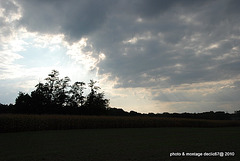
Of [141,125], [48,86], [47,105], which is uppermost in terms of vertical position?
Answer: [48,86]

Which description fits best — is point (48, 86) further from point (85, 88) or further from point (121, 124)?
point (121, 124)

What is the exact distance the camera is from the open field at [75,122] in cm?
2283

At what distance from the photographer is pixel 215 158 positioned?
262 inches

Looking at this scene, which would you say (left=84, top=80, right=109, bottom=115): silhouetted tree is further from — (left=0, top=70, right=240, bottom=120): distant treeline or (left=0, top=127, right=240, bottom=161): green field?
(left=0, top=127, right=240, bottom=161): green field

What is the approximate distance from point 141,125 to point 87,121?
413 inches

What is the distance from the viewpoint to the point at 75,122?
29156 millimetres

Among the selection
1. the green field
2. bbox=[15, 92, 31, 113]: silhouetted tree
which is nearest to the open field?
the green field

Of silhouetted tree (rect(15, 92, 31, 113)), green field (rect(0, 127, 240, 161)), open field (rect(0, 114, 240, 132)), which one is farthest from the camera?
silhouetted tree (rect(15, 92, 31, 113))

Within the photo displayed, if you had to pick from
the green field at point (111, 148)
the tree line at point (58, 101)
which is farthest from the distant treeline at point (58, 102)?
the green field at point (111, 148)

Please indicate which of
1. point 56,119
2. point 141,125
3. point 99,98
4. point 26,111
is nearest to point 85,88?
point 99,98

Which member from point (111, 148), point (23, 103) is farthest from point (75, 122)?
point (23, 103)

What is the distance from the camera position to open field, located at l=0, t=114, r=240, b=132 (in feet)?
74.9

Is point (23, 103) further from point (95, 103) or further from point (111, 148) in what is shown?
point (111, 148)

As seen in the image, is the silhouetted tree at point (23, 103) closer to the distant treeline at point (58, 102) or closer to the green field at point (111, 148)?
the distant treeline at point (58, 102)
